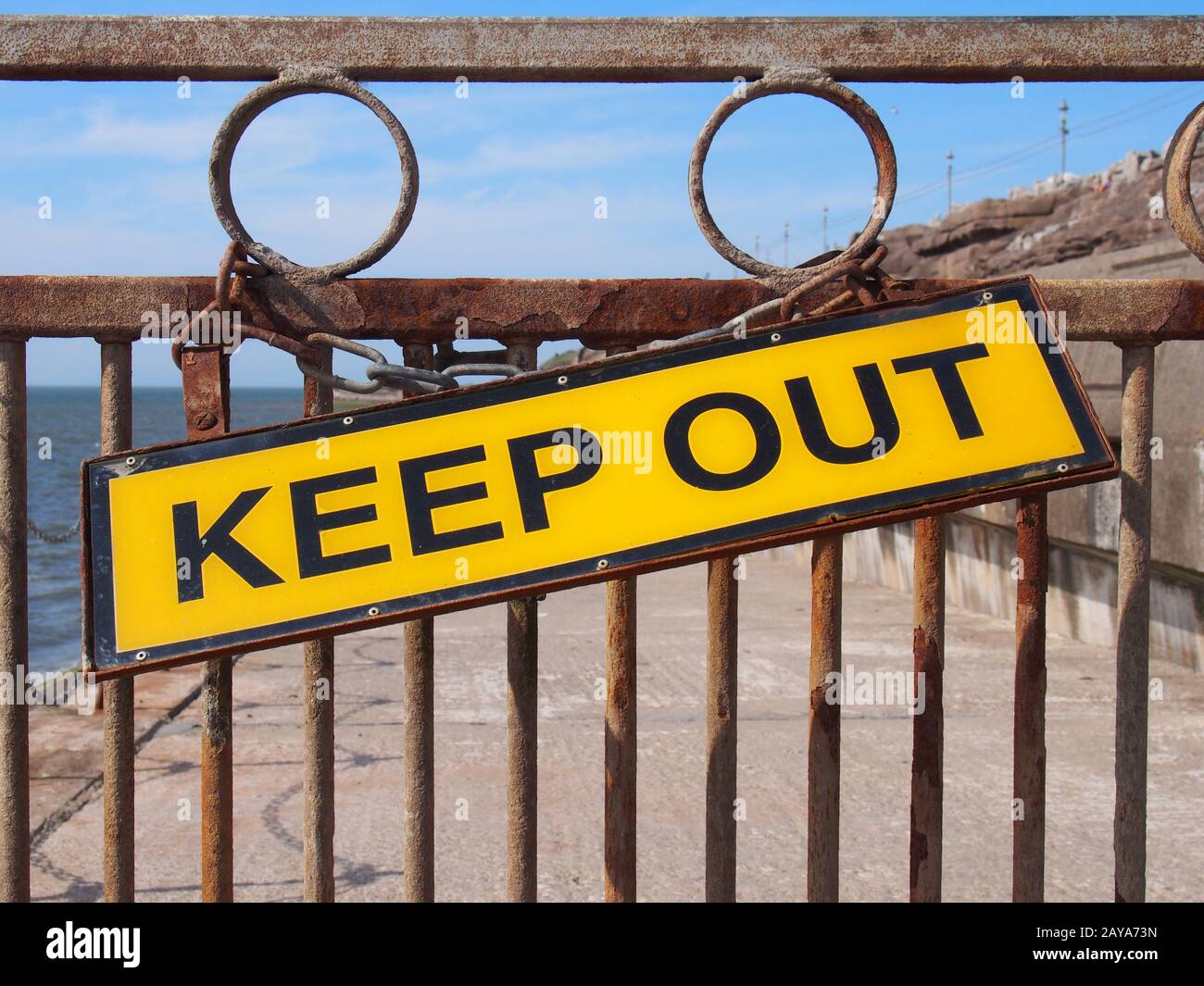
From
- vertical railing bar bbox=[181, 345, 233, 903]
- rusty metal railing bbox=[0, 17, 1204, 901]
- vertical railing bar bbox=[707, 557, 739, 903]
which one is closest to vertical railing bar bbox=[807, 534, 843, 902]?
rusty metal railing bbox=[0, 17, 1204, 901]

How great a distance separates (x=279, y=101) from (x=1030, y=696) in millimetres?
1529

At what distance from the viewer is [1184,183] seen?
172 centimetres

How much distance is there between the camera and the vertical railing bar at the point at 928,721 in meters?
1.79

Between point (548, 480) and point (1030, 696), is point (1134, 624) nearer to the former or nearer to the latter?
point (1030, 696)

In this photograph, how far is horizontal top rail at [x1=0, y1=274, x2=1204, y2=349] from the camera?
1724 millimetres

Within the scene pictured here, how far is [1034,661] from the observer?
5.97ft

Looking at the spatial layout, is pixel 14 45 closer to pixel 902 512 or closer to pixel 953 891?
pixel 902 512

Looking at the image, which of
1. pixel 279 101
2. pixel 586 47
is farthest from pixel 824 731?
pixel 279 101
